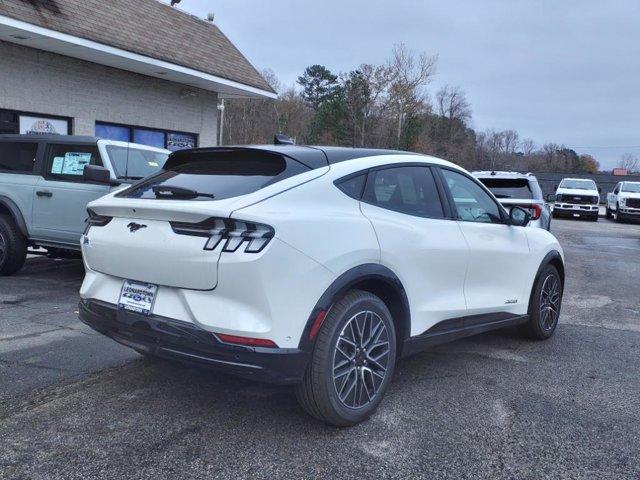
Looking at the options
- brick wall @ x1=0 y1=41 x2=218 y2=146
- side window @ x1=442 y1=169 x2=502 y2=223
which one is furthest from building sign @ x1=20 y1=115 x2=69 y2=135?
side window @ x1=442 y1=169 x2=502 y2=223

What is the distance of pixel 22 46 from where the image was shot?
1174cm

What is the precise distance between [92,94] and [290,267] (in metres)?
12.0

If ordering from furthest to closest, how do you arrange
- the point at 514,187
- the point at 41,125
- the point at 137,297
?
the point at 41,125, the point at 514,187, the point at 137,297

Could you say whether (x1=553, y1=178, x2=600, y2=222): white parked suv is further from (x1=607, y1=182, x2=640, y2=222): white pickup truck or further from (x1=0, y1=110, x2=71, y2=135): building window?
(x1=0, y1=110, x2=71, y2=135): building window

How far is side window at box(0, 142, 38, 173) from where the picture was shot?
7.97 m

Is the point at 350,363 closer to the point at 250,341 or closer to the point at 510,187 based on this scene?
the point at 250,341

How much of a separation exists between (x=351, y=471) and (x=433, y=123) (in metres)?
67.7

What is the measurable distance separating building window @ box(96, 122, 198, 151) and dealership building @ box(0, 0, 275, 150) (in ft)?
0.08

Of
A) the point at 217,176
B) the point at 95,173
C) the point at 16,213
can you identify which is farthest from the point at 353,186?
the point at 16,213

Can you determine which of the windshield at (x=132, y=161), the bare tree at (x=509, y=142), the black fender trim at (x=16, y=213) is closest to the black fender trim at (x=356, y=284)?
the windshield at (x=132, y=161)

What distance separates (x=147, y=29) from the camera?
14.0 meters

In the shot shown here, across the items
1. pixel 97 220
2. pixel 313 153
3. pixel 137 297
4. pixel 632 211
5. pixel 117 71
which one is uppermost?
pixel 117 71

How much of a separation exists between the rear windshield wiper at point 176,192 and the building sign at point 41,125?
9.71m

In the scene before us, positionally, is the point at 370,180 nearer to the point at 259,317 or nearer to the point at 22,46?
the point at 259,317
